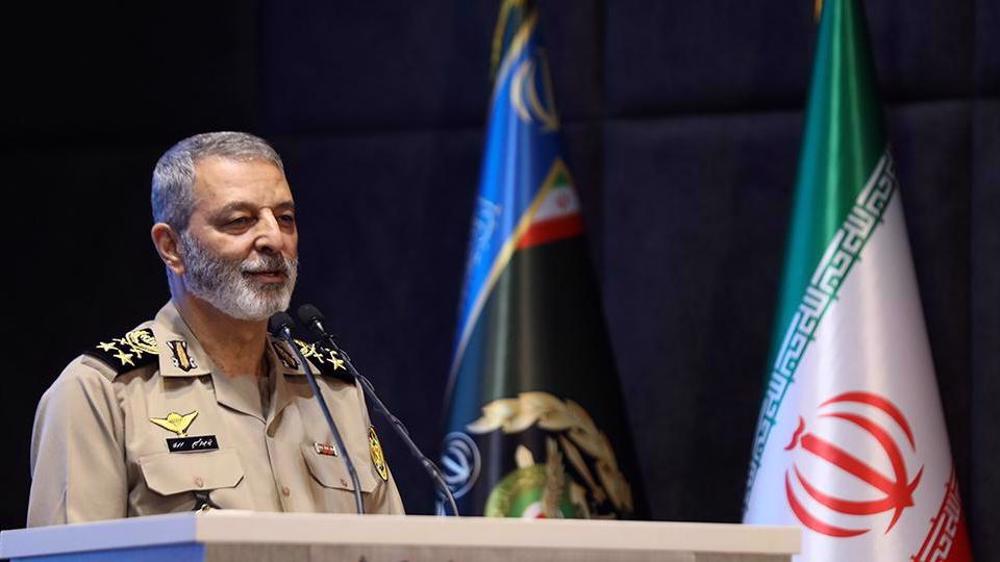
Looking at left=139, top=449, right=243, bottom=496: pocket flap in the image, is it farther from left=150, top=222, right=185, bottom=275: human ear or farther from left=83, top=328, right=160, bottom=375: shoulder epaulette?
left=150, top=222, right=185, bottom=275: human ear

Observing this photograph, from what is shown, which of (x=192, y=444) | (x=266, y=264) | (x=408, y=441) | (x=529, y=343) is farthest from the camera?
(x=529, y=343)

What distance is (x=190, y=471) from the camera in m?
2.51

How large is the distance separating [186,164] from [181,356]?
31 cm

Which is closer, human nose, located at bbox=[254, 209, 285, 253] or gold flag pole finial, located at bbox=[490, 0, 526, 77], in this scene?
human nose, located at bbox=[254, 209, 285, 253]

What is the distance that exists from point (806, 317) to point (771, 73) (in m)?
0.77

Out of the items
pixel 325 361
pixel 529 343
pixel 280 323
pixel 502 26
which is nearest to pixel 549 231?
pixel 529 343

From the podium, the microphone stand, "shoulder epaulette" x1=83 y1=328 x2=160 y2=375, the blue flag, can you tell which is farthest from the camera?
the blue flag

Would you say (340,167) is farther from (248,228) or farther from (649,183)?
(248,228)

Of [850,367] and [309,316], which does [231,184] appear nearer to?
[309,316]

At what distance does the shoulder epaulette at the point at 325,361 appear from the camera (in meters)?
2.80

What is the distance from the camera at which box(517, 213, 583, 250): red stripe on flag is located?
149 inches

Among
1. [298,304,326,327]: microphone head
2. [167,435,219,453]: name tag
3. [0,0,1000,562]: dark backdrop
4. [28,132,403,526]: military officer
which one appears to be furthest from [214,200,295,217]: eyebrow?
[0,0,1000,562]: dark backdrop

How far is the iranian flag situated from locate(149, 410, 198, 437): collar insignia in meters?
1.42

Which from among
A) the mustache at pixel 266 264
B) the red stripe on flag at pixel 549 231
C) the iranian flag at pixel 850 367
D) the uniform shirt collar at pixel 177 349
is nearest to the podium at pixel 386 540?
the uniform shirt collar at pixel 177 349
